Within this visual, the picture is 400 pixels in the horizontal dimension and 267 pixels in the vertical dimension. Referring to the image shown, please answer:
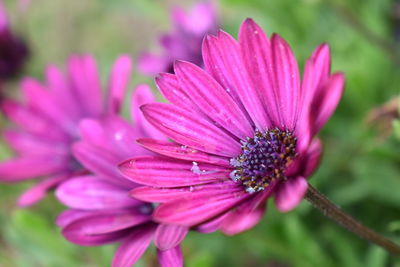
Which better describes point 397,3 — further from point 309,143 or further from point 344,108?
point 309,143

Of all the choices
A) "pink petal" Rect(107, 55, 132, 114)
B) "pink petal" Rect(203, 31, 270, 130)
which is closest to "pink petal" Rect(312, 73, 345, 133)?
"pink petal" Rect(203, 31, 270, 130)

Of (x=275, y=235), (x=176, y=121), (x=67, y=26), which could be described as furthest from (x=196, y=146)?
(x=67, y=26)

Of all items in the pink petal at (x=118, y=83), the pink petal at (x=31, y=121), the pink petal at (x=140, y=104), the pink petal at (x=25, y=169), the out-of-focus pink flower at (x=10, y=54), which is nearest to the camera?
the pink petal at (x=140, y=104)

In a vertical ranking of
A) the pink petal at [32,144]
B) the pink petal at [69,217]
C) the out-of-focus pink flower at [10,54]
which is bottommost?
the pink petal at [69,217]

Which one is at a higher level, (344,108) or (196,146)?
(196,146)

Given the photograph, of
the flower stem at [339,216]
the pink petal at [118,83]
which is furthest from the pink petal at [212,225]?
the pink petal at [118,83]

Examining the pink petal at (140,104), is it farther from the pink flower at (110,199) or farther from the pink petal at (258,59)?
the pink petal at (258,59)

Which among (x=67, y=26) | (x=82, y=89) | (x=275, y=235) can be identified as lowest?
(x=275, y=235)

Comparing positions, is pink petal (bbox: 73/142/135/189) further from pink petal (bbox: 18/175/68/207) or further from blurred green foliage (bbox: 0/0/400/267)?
blurred green foliage (bbox: 0/0/400/267)
